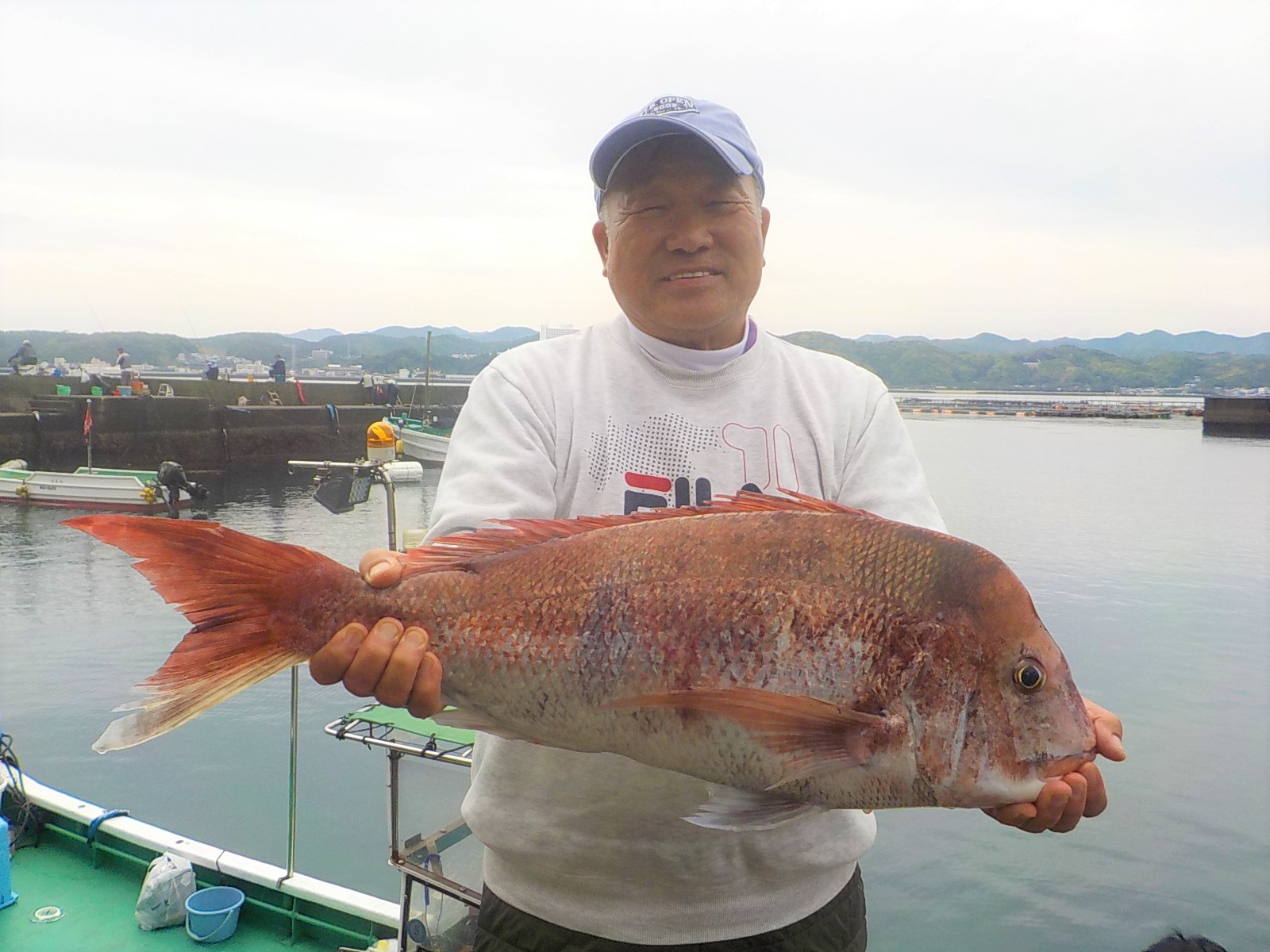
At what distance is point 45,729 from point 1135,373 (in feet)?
430

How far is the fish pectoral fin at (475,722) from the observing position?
5.70 feet

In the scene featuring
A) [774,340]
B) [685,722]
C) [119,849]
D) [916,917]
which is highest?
[774,340]

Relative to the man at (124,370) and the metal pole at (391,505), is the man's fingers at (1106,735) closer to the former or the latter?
the metal pole at (391,505)

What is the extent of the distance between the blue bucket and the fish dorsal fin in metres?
3.46

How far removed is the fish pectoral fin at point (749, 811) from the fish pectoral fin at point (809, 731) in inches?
2.4

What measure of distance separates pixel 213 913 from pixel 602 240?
387cm

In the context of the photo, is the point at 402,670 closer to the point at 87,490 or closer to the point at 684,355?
the point at 684,355

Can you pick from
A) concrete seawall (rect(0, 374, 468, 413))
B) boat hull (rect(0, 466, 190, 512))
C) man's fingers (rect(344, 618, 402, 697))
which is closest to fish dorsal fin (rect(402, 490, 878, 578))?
man's fingers (rect(344, 618, 402, 697))

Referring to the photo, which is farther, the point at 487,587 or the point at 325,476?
the point at 325,476

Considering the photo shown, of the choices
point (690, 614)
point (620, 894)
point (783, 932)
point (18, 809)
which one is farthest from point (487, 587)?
point (18, 809)

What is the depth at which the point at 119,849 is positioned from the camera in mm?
4875

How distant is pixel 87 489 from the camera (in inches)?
883

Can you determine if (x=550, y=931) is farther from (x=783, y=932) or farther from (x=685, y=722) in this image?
(x=685, y=722)

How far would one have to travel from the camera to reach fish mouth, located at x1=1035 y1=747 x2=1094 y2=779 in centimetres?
161
